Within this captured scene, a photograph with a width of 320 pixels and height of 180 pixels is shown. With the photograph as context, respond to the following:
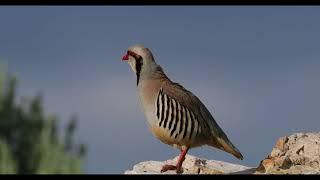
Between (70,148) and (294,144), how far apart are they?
9.91ft

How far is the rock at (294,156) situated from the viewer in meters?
6.71

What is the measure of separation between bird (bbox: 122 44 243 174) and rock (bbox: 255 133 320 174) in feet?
2.52

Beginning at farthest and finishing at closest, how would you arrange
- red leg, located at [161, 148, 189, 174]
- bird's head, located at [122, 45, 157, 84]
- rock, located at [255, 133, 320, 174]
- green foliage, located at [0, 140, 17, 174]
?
green foliage, located at [0, 140, 17, 174] → bird's head, located at [122, 45, 157, 84] → red leg, located at [161, 148, 189, 174] → rock, located at [255, 133, 320, 174]

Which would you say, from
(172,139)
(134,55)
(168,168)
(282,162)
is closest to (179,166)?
(168,168)

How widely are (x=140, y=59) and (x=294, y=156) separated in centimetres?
206

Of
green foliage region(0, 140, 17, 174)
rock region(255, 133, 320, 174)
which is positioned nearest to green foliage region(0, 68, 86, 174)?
green foliage region(0, 140, 17, 174)

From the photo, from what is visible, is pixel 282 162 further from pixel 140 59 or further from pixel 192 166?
pixel 140 59

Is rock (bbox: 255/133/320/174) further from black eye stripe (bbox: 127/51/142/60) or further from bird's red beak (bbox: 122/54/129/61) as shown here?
bird's red beak (bbox: 122/54/129/61)

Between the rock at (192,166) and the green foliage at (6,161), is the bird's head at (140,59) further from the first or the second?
the green foliage at (6,161)

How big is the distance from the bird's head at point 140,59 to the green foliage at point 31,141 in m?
Result: 1.56

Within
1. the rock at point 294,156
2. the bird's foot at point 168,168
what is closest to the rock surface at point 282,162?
the rock at point 294,156

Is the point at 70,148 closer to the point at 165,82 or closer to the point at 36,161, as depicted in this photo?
the point at 36,161

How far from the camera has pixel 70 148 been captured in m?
8.62

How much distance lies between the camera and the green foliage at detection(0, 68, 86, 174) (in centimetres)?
843
